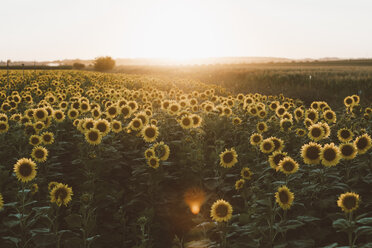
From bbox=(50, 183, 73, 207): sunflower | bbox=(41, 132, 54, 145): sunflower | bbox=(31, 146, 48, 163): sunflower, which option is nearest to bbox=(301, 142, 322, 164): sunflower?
bbox=(50, 183, 73, 207): sunflower

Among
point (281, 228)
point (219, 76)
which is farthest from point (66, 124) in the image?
point (219, 76)

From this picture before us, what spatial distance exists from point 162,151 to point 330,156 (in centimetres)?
261

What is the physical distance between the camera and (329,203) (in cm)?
369

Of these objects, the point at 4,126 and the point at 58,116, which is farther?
the point at 58,116

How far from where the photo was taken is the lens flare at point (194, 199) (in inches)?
189

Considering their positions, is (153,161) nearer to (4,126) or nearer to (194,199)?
(194,199)

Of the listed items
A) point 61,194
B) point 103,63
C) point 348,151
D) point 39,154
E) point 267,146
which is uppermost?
point 103,63

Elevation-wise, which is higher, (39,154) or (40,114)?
(40,114)

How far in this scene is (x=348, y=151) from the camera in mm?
3922

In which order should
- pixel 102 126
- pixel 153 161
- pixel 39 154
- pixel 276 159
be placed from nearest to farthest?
pixel 276 159, pixel 39 154, pixel 153 161, pixel 102 126

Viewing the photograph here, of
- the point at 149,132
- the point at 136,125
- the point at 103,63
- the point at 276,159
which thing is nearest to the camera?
the point at 276,159

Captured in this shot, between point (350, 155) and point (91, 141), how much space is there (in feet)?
12.8

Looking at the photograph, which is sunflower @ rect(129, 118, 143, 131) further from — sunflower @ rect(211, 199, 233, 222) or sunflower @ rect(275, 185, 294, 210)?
sunflower @ rect(275, 185, 294, 210)

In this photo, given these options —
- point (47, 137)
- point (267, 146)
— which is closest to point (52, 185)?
point (47, 137)
